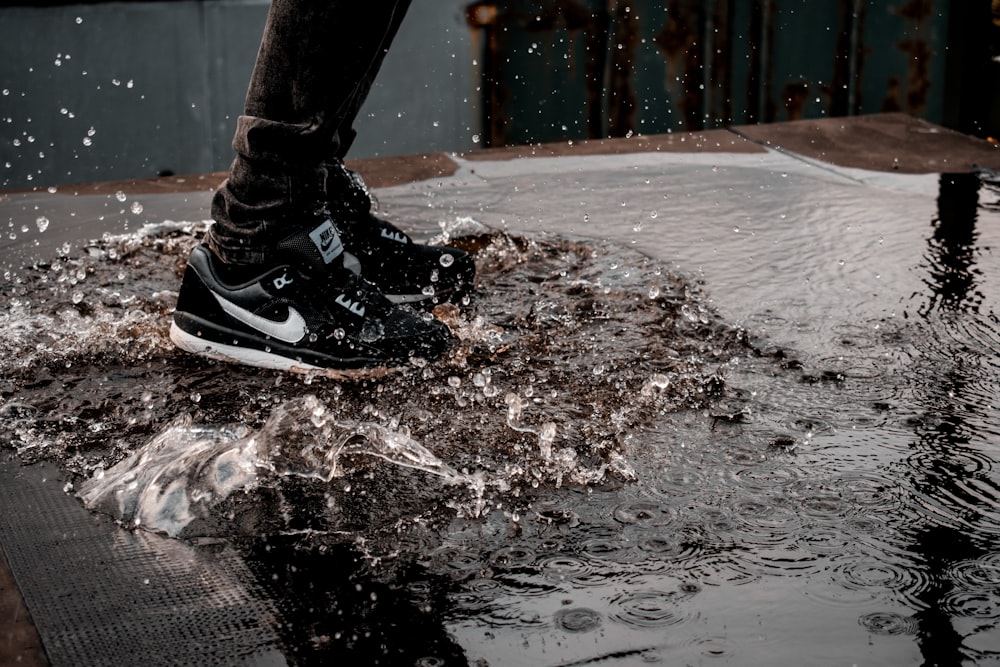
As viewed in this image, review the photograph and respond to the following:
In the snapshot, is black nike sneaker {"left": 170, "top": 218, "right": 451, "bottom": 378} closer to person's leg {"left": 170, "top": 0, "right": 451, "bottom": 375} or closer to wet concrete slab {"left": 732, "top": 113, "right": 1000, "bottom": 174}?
person's leg {"left": 170, "top": 0, "right": 451, "bottom": 375}

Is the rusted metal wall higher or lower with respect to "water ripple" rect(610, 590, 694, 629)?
higher

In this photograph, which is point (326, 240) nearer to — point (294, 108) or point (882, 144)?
point (294, 108)

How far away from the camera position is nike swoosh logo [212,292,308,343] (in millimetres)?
1997

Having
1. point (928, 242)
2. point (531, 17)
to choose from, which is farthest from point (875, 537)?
point (531, 17)

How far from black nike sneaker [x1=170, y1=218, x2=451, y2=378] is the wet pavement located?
0.05 m

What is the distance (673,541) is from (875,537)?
0.25 metres

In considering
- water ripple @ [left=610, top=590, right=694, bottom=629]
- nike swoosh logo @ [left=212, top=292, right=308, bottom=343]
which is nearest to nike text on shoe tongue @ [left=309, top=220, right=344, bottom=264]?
nike swoosh logo @ [left=212, top=292, right=308, bottom=343]

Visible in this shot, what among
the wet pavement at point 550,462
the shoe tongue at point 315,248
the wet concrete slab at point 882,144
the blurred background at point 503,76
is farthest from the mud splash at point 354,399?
the blurred background at point 503,76

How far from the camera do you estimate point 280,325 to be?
2.00m

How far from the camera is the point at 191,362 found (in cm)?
202

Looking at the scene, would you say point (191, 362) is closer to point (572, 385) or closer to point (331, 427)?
point (331, 427)

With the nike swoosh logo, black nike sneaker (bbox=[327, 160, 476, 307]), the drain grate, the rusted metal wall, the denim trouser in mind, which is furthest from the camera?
the rusted metal wall

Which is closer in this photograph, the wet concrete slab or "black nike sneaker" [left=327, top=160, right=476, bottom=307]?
"black nike sneaker" [left=327, top=160, right=476, bottom=307]

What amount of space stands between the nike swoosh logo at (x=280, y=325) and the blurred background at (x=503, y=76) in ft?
9.50
